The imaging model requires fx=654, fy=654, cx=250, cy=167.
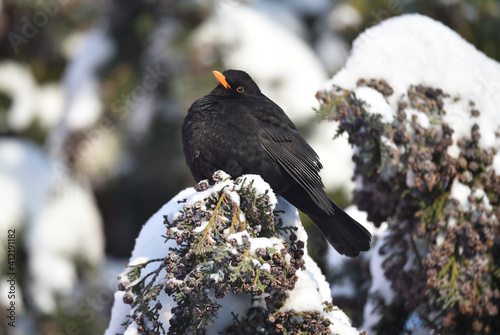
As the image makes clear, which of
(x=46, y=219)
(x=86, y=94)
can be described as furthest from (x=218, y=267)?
(x=86, y=94)

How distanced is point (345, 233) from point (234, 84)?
1.03 metres

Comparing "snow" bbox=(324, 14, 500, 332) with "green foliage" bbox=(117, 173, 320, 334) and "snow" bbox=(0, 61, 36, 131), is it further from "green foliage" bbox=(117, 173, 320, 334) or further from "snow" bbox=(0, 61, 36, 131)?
"snow" bbox=(0, 61, 36, 131)

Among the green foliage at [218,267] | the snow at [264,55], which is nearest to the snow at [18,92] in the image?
the snow at [264,55]

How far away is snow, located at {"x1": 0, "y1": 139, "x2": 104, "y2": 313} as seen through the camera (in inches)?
299

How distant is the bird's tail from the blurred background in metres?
3.00

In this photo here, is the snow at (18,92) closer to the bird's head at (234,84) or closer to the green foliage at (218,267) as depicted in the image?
the bird's head at (234,84)

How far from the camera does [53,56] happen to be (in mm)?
10820

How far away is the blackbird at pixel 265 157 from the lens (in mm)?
3195

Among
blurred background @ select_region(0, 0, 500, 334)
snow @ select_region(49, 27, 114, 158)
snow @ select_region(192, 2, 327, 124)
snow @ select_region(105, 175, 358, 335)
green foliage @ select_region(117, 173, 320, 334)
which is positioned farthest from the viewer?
snow @ select_region(49, 27, 114, 158)

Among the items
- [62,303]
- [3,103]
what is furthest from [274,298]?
[3,103]

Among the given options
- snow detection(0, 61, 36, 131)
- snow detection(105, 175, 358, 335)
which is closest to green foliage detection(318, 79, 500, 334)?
snow detection(105, 175, 358, 335)

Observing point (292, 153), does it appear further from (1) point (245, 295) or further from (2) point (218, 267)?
(2) point (218, 267)

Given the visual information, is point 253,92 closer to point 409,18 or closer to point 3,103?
point 409,18

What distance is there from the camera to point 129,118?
845 centimetres
